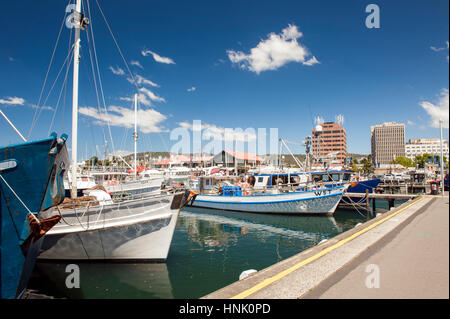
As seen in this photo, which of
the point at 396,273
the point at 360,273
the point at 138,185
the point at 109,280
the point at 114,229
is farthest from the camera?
the point at 138,185

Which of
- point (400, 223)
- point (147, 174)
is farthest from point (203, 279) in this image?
point (147, 174)

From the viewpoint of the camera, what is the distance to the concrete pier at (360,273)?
13.4ft

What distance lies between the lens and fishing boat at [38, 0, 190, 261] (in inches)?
389

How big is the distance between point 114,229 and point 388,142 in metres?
184

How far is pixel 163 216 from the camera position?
10.6 metres

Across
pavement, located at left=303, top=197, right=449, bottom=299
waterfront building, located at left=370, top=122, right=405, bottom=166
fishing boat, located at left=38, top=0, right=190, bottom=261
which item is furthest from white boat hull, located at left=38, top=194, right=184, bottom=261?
waterfront building, located at left=370, top=122, right=405, bottom=166

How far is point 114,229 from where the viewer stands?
1015 centimetres

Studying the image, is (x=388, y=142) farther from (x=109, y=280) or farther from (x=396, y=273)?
(x=109, y=280)

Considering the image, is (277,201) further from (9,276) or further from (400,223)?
(9,276)

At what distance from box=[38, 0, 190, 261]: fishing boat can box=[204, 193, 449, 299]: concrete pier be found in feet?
20.9

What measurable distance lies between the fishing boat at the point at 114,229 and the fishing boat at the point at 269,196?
14.6 m

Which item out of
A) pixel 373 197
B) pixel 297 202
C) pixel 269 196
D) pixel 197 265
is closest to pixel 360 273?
pixel 197 265

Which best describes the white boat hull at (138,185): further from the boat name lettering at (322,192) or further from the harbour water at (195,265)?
the boat name lettering at (322,192)

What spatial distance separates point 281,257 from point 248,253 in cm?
166
